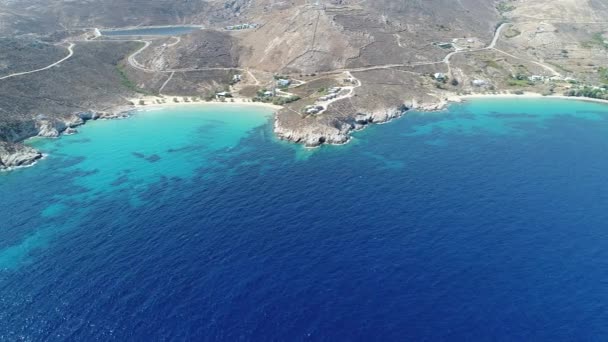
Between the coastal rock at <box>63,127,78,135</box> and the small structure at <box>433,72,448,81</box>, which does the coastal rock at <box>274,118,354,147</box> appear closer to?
the coastal rock at <box>63,127,78,135</box>

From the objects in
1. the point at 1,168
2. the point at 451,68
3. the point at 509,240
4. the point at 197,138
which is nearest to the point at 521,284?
the point at 509,240

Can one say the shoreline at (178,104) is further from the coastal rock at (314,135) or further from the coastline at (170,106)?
the coastal rock at (314,135)

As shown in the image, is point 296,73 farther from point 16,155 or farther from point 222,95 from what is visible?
point 16,155

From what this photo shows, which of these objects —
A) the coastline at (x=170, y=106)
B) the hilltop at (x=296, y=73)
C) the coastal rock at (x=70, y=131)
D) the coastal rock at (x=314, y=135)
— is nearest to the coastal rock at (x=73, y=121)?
the coastline at (x=170, y=106)

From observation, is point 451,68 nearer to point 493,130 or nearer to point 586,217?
point 493,130

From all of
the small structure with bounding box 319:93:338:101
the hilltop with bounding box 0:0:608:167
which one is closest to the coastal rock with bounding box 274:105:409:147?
the hilltop with bounding box 0:0:608:167

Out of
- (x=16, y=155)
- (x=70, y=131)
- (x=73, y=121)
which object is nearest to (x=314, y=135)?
(x=70, y=131)
